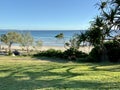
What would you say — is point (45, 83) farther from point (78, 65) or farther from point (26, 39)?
point (26, 39)

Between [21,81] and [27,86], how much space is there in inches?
29.5

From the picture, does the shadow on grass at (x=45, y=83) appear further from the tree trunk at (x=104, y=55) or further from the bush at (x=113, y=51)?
the bush at (x=113, y=51)

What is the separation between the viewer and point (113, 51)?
16312 mm

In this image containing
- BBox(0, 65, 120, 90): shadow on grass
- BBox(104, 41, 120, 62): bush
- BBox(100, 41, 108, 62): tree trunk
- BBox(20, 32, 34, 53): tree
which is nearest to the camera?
BBox(0, 65, 120, 90): shadow on grass

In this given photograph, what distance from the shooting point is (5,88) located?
6.22 meters

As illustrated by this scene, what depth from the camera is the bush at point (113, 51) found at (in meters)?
16.2

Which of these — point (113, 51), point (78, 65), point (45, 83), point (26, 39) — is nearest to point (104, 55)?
point (113, 51)

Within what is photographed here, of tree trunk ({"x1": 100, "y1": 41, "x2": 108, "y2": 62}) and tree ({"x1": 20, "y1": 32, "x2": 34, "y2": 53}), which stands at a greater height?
tree ({"x1": 20, "y1": 32, "x2": 34, "y2": 53})

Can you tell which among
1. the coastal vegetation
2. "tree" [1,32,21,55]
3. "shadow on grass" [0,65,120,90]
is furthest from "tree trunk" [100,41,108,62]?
"tree" [1,32,21,55]

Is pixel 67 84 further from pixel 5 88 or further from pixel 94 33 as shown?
pixel 94 33

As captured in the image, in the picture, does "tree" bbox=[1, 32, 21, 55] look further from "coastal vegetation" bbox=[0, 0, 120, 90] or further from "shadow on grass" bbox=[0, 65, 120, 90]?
"shadow on grass" bbox=[0, 65, 120, 90]

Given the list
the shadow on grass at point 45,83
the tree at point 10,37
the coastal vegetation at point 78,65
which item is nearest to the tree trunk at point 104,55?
Result: the coastal vegetation at point 78,65

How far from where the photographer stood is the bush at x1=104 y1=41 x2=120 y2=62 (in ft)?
53.0

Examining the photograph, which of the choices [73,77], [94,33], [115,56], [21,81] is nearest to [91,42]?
[94,33]
